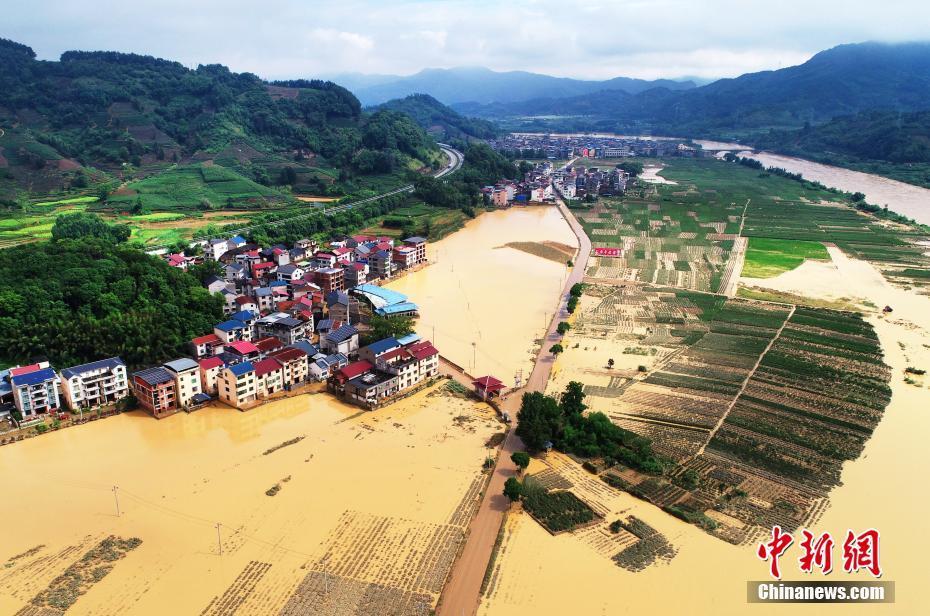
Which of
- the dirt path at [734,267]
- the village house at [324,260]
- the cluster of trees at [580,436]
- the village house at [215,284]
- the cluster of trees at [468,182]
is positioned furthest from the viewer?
the cluster of trees at [468,182]

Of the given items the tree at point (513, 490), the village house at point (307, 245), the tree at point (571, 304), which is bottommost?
the tree at point (513, 490)

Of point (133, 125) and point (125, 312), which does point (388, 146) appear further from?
point (125, 312)

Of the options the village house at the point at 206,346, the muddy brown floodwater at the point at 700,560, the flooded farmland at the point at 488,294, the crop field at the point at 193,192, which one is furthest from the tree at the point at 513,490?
the crop field at the point at 193,192

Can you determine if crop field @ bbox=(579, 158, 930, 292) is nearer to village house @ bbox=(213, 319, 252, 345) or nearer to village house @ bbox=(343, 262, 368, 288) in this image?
village house @ bbox=(343, 262, 368, 288)

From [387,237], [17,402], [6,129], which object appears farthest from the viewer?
[6,129]

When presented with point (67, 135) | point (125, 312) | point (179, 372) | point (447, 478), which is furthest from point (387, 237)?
point (67, 135)

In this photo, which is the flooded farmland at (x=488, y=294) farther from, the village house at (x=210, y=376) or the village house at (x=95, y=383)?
the village house at (x=95, y=383)

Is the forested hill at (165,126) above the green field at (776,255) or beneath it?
above

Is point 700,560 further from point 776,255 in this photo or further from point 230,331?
point 776,255
